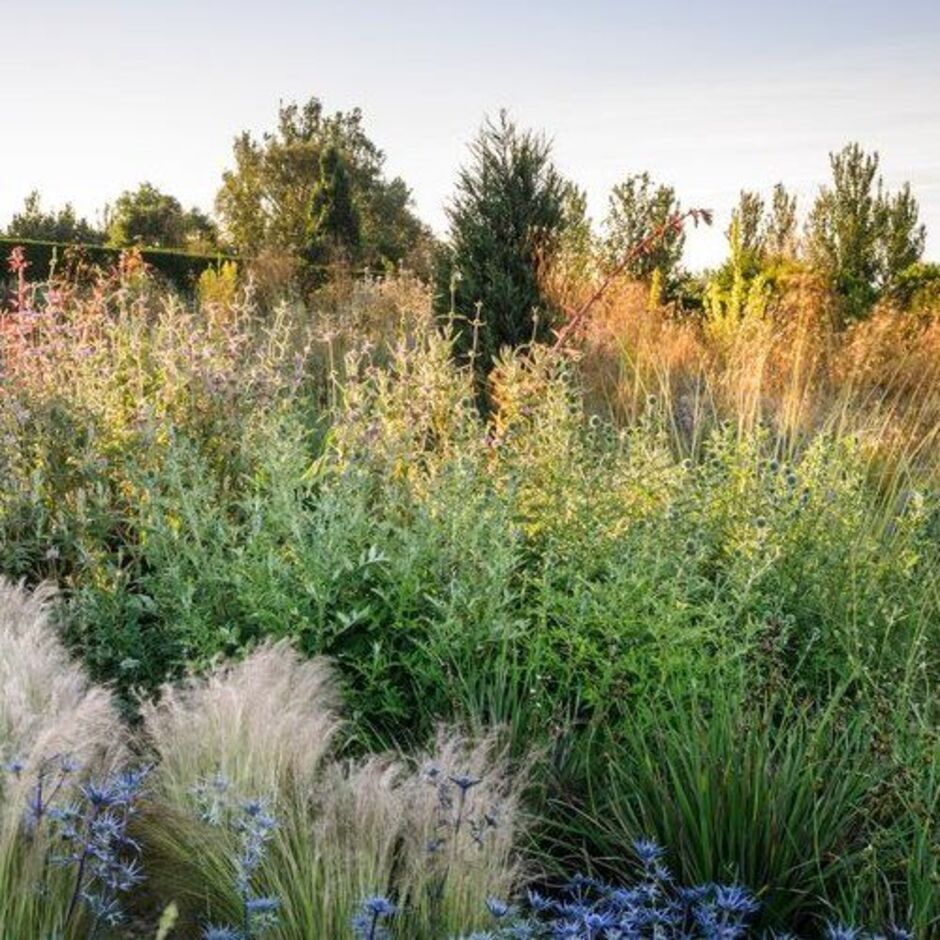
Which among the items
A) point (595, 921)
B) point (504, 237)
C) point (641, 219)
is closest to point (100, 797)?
point (595, 921)

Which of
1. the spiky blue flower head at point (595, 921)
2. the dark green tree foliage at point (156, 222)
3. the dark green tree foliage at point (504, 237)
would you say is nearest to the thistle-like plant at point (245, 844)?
the spiky blue flower head at point (595, 921)

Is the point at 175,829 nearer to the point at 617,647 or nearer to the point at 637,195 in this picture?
the point at 617,647

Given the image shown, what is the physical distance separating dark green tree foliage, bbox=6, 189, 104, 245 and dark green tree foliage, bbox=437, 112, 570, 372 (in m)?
29.8

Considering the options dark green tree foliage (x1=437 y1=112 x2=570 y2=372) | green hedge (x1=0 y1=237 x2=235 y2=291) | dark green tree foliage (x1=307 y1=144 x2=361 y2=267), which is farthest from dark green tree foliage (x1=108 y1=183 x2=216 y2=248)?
dark green tree foliage (x1=437 y1=112 x2=570 y2=372)

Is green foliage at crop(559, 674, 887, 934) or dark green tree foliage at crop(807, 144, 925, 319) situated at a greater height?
dark green tree foliage at crop(807, 144, 925, 319)

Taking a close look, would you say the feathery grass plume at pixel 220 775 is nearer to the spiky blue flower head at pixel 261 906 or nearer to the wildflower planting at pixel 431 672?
the wildflower planting at pixel 431 672

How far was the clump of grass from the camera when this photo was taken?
264 cm

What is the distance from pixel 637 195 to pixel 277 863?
17.2 meters

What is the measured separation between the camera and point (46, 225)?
38.7 metres

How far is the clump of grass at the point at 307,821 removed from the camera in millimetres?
2641

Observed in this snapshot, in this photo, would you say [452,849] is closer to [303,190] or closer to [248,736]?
[248,736]

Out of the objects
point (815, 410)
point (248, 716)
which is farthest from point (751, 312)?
point (248, 716)

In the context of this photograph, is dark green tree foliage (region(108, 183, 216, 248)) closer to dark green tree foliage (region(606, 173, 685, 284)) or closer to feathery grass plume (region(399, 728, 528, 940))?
dark green tree foliage (region(606, 173, 685, 284))

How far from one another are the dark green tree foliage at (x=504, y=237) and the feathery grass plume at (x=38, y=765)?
233 inches
